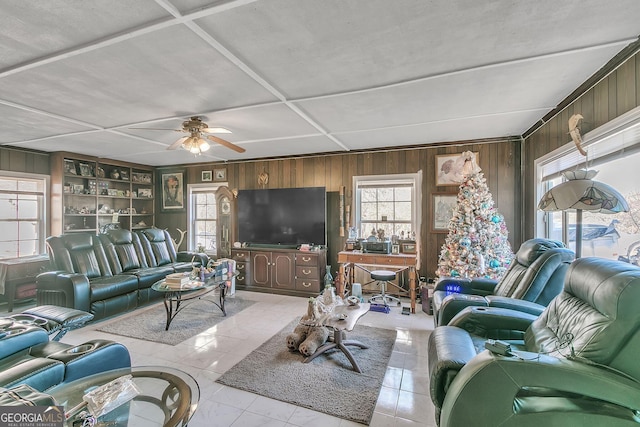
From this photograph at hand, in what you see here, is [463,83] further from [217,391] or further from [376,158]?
[217,391]

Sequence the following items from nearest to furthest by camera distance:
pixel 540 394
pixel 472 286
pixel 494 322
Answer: pixel 540 394, pixel 494 322, pixel 472 286

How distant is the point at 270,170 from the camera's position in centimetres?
572

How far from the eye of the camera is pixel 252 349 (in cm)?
297

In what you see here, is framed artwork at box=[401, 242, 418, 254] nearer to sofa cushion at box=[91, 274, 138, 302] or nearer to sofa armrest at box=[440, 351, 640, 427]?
sofa armrest at box=[440, 351, 640, 427]

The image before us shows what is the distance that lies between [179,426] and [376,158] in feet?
14.6

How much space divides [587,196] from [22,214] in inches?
286

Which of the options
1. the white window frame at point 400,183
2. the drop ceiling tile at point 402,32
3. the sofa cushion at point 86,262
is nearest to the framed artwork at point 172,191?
the sofa cushion at point 86,262

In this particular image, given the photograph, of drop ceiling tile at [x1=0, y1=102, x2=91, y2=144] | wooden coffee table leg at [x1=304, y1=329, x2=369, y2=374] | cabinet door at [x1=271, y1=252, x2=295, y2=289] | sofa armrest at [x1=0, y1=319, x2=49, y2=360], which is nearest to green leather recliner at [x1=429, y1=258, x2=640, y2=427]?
wooden coffee table leg at [x1=304, y1=329, x2=369, y2=374]

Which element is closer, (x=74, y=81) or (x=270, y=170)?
(x=74, y=81)

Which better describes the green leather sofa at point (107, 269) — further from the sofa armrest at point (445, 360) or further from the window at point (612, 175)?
the window at point (612, 175)

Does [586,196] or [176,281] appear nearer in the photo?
[586,196]

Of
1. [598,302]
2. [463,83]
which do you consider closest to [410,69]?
[463,83]

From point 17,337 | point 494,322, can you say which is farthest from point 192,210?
point 494,322

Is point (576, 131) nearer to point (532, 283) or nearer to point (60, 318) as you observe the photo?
point (532, 283)
